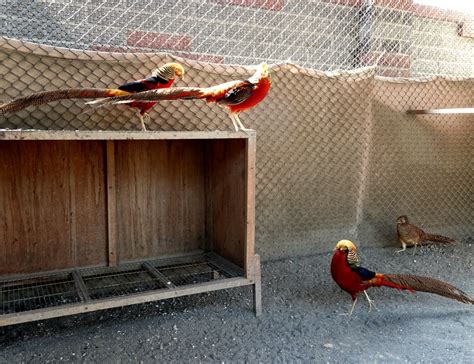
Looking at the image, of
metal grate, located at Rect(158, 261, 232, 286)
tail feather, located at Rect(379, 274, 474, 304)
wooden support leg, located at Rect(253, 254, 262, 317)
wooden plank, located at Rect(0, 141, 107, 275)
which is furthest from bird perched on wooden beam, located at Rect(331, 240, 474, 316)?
wooden plank, located at Rect(0, 141, 107, 275)

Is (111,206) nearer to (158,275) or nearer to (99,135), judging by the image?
(158,275)

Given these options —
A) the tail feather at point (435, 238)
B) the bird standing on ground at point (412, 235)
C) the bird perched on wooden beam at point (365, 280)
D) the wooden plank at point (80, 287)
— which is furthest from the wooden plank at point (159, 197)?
the tail feather at point (435, 238)

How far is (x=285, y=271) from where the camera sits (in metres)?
2.63

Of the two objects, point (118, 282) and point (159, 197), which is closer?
point (118, 282)

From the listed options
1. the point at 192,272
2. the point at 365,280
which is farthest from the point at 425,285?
the point at 192,272

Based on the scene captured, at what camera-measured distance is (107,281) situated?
86.3 inches

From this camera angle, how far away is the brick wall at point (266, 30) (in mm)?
2336

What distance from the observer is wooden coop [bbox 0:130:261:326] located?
78.1 inches

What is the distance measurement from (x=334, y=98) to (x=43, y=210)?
1947mm

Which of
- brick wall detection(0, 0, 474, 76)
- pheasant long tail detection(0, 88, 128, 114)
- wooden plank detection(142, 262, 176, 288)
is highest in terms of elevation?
brick wall detection(0, 0, 474, 76)

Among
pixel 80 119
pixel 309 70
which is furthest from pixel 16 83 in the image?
pixel 309 70

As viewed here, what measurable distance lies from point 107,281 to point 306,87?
1.72 m

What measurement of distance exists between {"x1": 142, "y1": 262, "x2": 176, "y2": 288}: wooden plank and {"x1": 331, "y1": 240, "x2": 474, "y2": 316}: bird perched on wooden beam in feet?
2.69

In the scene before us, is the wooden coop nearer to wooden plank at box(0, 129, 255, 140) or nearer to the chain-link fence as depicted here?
wooden plank at box(0, 129, 255, 140)
